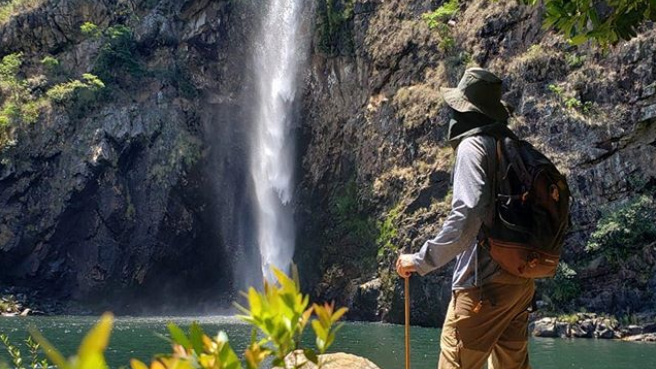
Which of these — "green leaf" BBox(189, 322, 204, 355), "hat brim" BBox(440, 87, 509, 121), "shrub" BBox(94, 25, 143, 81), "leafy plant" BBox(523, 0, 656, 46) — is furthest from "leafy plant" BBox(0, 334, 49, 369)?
"shrub" BBox(94, 25, 143, 81)

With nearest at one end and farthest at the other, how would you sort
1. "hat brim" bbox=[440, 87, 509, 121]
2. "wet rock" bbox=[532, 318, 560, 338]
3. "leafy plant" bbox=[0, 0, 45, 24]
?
1. "hat brim" bbox=[440, 87, 509, 121]
2. "wet rock" bbox=[532, 318, 560, 338]
3. "leafy plant" bbox=[0, 0, 45, 24]

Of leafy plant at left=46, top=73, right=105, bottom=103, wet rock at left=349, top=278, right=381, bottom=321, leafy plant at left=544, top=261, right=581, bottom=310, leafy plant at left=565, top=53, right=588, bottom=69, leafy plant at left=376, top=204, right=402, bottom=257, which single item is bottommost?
wet rock at left=349, top=278, right=381, bottom=321

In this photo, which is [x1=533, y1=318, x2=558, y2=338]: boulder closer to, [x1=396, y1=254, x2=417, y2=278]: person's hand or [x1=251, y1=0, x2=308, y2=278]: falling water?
[x1=251, y1=0, x2=308, y2=278]: falling water

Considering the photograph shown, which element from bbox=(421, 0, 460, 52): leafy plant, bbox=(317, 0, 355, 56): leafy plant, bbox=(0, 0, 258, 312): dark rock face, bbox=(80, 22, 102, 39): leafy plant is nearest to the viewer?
bbox=(421, 0, 460, 52): leafy plant

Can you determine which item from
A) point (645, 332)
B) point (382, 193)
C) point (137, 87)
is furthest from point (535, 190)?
point (137, 87)

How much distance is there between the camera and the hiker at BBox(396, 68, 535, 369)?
3262mm

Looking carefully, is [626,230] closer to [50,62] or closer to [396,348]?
[396,348]

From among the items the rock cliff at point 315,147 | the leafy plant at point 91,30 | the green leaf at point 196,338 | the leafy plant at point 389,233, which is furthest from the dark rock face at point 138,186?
the green leaf at point 196,338

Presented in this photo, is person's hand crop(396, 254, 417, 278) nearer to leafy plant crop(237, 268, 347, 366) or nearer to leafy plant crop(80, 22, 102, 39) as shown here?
leafy plant crop(237, 268, 347, 366)

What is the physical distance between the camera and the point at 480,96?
3658 mm

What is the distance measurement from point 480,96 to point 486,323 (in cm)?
118

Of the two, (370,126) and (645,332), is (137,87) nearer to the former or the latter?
(370,126)

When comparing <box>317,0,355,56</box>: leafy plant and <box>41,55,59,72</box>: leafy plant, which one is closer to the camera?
<box>317,0,355,56</box>: leafy plant

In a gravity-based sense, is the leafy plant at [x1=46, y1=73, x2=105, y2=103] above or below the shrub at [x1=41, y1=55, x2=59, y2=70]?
below
